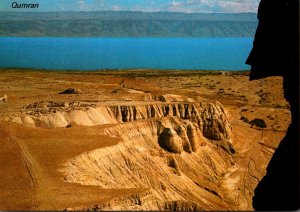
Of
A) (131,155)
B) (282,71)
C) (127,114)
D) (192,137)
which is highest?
(282,71)

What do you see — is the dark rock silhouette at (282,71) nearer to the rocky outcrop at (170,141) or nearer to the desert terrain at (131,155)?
the desert terrain at (131,155)

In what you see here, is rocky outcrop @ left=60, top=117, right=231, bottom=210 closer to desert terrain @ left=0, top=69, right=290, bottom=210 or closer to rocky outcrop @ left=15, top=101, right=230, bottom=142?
desert terrain @ left=0, top=69, right=290, bottom=210

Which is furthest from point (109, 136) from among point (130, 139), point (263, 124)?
point (263, 124)

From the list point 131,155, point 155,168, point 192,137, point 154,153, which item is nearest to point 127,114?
point 192,137

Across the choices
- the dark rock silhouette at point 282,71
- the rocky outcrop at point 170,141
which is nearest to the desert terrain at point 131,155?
the rocky outcrop at point 170,141

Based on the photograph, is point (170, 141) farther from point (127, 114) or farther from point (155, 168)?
point (127, 114)
